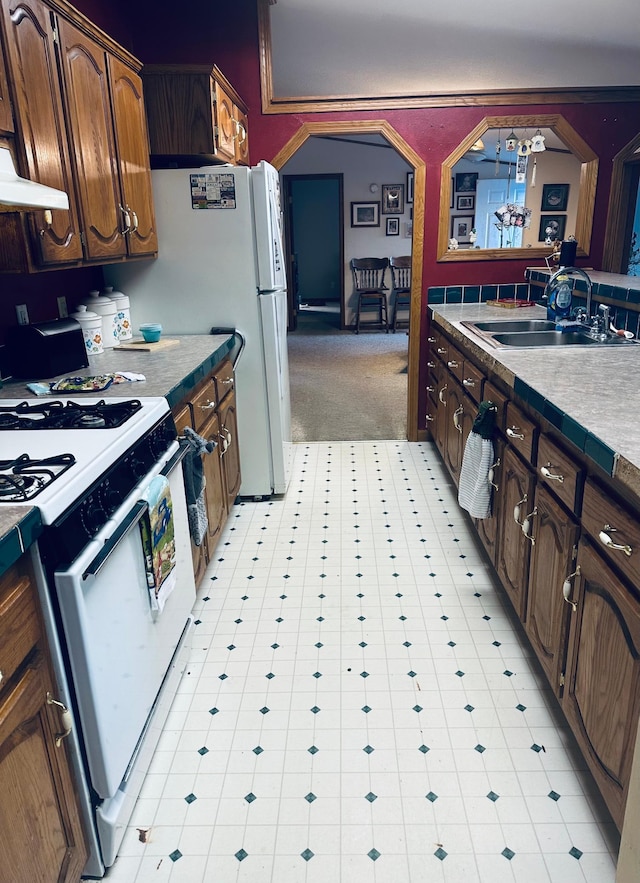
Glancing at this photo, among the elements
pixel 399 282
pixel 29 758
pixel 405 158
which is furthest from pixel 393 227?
pixel 29 758

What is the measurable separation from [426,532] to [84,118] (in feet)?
7.03

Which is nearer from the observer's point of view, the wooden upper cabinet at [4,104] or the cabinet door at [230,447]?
the wooden upper cabinet at [4,104]

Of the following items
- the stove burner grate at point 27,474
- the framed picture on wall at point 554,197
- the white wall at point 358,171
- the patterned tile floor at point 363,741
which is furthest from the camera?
the white wall at point 358,171

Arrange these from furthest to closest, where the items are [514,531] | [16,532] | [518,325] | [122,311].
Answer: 1. [518,325]
2. [122,311]
3. [514,531]
4. [16,532]

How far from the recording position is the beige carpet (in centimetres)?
440

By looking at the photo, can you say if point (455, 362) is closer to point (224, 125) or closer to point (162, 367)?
point (162, 367)

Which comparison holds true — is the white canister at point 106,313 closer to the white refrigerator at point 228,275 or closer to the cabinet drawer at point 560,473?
the white refrigerator at point 228,275

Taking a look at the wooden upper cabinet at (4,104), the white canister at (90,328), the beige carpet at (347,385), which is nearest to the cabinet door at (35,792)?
the wooden upper cabinet at (4,104)

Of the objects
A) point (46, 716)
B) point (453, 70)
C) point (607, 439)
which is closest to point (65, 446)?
point (46, 716)

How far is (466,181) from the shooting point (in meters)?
8.52

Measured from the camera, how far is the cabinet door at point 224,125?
2795 millimetres

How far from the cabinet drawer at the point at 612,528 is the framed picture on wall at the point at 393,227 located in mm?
7674

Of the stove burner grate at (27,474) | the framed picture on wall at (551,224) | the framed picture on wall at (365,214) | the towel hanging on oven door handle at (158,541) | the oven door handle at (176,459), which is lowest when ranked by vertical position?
the towel hanging on oven door handle at (158,541)

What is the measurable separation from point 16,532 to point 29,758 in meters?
0.39
